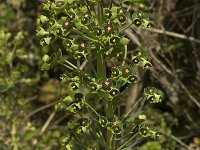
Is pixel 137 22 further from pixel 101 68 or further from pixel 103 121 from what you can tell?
pixel 103 121

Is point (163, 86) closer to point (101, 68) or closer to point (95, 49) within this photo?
point (101, 68)

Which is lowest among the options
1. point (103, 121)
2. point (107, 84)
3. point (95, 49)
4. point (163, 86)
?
point (163, 86)

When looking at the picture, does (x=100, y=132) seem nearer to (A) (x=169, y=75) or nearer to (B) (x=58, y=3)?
(B) (x=58, y=3)

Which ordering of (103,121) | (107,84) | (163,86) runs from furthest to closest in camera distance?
(163,86) < (103,121) < (107,84)

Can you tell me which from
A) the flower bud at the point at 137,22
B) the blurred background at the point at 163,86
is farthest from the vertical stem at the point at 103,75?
the blurred background at the point at 163,86

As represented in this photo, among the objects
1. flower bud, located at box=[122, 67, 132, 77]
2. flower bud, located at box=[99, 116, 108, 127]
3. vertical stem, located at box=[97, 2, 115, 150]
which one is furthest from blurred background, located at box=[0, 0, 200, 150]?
flower bud, located at box=[122, 67, 132, 77]

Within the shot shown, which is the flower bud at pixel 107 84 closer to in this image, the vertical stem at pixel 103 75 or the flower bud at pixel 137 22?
the vertical stem at pixel 103 75

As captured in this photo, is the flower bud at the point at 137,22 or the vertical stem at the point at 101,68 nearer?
the flower bud at the point at 137,22

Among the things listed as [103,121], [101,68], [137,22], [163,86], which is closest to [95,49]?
[101,68]

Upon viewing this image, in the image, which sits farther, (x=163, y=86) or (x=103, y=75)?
(x=163, y=86)

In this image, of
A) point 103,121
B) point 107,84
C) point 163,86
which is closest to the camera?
point 107,84

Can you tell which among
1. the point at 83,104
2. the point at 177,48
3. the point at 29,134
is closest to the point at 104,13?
the point at 83,104

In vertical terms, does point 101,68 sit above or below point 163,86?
above
